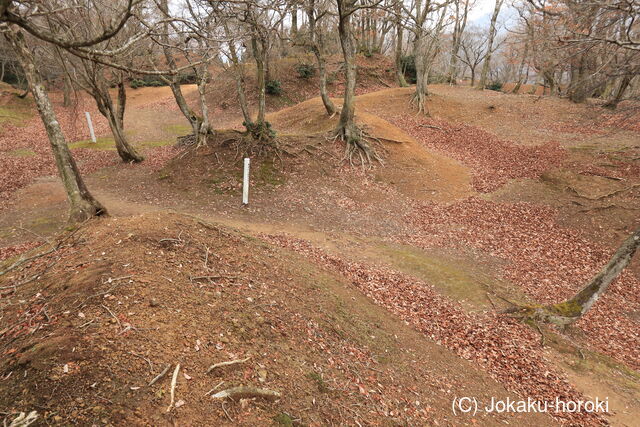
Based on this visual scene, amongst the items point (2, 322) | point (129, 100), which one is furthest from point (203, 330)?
point (129, 100)

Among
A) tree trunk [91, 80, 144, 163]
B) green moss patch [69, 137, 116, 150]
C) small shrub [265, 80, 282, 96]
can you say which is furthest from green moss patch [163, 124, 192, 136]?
small shrub [265, 80, 282, 96]

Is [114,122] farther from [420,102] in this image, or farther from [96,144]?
[420,102]

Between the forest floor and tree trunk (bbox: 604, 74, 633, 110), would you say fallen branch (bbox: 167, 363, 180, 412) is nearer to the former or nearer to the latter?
the forest floor

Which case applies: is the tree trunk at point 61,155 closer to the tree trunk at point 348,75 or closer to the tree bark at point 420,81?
the tree trunk at point 348,75

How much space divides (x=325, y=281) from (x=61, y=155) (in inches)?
279

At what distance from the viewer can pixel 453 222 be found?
1255 cm

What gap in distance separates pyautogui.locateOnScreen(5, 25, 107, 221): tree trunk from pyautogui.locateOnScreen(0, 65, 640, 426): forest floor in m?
1.51

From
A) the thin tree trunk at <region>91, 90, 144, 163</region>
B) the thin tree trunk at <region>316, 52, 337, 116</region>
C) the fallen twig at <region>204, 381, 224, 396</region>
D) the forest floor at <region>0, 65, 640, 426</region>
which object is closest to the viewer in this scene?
the fallen twig at <region>204, 381, 224, 396</region>

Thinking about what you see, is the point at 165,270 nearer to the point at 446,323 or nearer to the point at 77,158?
the point at 446,323

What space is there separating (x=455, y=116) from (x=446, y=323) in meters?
20.2

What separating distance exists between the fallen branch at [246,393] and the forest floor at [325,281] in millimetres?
79

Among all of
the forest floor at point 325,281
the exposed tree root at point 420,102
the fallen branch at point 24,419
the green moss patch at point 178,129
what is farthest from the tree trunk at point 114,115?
the exposed tree root at point 420,102

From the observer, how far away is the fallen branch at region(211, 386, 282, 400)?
3228 mm

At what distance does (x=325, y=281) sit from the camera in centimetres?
737
